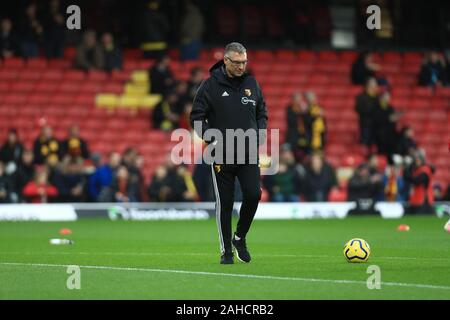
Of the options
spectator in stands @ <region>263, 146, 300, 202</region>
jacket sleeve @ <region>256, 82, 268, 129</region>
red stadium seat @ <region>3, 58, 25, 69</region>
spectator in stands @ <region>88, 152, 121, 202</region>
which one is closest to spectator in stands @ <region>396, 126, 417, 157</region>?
spectator in stands @ <region>263, 146, 300, 202</region>

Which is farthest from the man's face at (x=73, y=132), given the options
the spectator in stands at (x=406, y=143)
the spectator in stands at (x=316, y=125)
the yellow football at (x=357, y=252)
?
the yellow football at (x=357, y=252)

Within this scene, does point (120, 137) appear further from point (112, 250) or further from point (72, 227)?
point (112, 250)

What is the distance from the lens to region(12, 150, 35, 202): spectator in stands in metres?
27.5

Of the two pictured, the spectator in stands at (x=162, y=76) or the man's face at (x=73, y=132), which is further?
the spectator in stands at (x=162, y=76)

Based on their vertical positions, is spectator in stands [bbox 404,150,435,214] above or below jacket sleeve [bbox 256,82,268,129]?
below

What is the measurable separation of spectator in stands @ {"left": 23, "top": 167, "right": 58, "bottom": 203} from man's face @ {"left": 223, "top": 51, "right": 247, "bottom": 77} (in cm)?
1422

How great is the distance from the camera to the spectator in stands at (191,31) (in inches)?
1340

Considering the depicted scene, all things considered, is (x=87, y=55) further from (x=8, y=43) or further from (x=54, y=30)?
(x=8, y=43)

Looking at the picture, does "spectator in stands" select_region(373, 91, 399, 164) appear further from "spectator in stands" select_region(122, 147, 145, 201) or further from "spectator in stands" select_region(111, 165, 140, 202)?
"spectator in stands" select_region(111, 165, 140, 202)

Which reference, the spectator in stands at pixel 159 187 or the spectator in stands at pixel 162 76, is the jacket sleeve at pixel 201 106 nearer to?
the spectator in stands at pixel 159 187

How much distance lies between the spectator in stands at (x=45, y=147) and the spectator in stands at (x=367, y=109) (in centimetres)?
838

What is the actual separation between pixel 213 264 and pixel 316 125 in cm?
1693

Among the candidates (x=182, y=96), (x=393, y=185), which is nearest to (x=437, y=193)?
(x=393, y=185)
